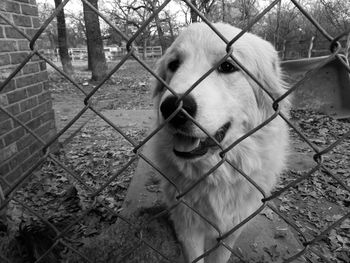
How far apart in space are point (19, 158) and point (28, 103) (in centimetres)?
65

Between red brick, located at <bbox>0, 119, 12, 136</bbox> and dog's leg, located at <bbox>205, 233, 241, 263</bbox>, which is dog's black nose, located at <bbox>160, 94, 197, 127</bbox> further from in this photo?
red brick, located at <bbox>0, 119, 12, 136</bbox>

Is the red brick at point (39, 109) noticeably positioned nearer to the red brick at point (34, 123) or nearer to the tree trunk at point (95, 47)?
the red brick at point (34, 123)

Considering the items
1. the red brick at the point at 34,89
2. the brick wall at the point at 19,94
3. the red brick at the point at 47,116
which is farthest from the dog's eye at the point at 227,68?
the red brick at the point at 47,116

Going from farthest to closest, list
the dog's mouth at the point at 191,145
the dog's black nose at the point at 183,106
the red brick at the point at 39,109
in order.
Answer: the red brick at the point at 39,109
the dog's mouth at the point at 191,145
the dog's black nose at the point at 183,106

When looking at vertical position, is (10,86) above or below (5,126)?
above

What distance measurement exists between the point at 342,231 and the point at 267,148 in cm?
144

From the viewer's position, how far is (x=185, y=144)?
1745 mm

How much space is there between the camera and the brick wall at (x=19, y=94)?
2740 millimetres

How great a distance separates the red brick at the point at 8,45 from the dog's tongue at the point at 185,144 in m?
2.07

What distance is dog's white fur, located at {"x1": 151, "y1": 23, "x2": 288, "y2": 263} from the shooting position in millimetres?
1924

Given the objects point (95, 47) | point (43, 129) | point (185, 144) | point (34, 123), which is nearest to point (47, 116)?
point (43, 129)

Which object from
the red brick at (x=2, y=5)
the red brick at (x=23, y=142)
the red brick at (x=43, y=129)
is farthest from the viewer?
the red brick at (x=43, y=129)

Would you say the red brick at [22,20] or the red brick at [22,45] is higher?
the red brick at [22,20]

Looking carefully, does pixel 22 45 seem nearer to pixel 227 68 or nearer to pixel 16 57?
pixel 16 57
